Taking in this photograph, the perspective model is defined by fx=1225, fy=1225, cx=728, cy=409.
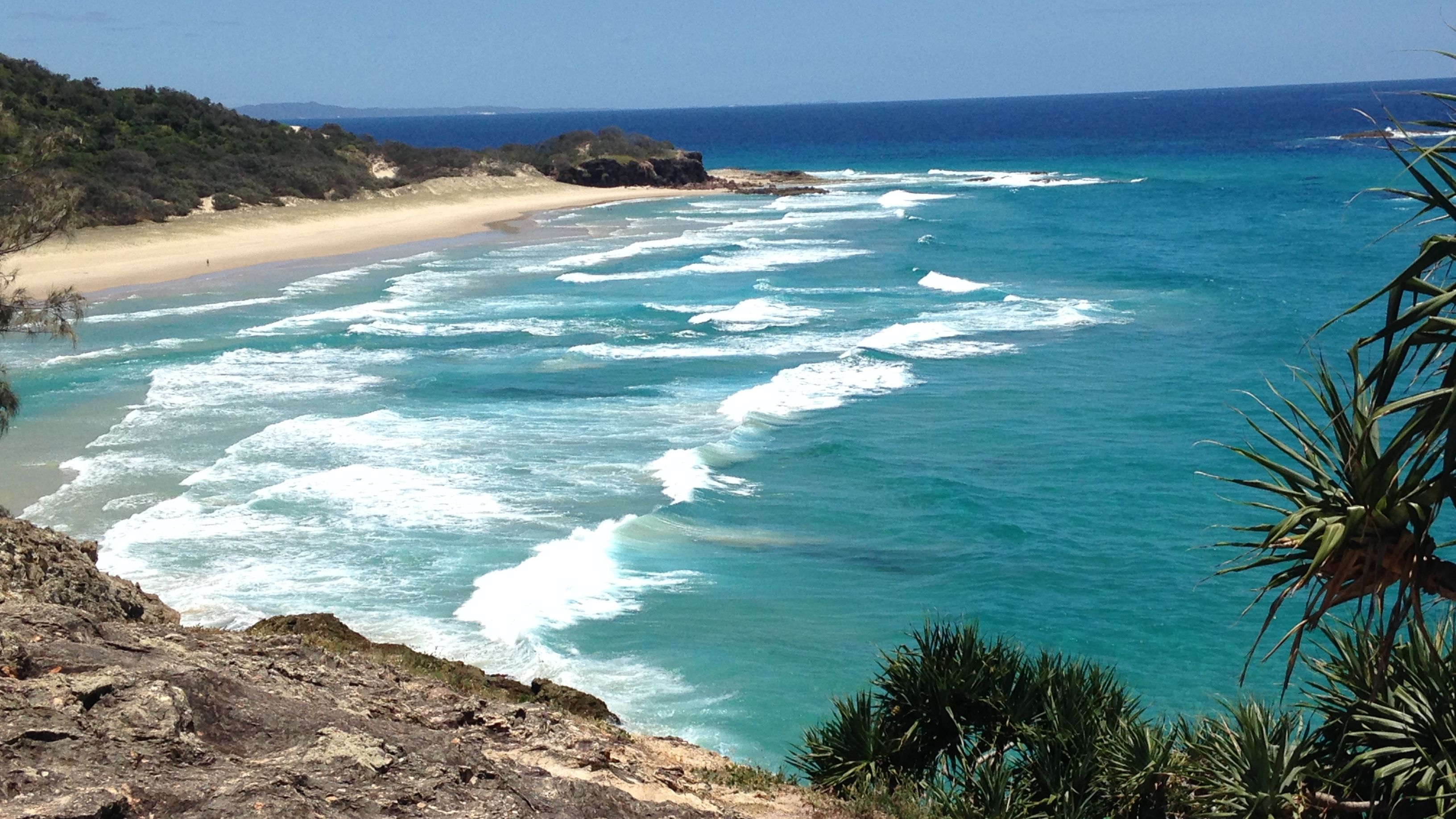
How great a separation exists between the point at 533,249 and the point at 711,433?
31.7 metres

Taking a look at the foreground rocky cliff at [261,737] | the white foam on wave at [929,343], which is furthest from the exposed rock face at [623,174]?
the foreground rocky cliff at [261,737]

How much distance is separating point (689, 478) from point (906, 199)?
59.0 meters

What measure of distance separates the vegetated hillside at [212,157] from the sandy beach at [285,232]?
48.1 inches

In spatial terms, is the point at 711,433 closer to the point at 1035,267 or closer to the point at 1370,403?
the point at 1370,403

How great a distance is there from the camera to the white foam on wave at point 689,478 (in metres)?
20.3

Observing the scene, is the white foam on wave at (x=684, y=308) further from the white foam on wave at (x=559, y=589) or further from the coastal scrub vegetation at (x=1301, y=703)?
the coastal scrub vegetation at (x=1301, y=703)

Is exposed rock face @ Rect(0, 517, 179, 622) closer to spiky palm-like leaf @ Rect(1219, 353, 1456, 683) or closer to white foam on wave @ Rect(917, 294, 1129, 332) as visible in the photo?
spiky palm-like leaf @ Rect(1219, 353, 1456, 683)

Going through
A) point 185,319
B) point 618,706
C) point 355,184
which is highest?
point 355,184

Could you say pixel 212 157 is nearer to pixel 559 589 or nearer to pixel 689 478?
pixel 689 478

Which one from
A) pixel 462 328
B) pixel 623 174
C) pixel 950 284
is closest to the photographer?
pixel 462 328

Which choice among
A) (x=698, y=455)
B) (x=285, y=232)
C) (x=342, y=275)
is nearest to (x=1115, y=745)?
(x=698, y=455)

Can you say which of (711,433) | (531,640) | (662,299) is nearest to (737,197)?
(662,299)

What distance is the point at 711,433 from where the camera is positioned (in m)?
23.9

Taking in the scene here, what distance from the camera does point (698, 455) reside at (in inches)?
879
